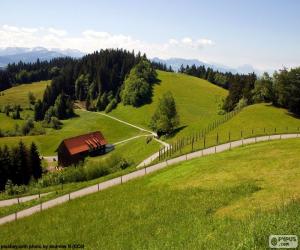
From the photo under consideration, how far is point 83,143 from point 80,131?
109 feet

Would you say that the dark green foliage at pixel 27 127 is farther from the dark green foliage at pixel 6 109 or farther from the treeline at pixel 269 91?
the treeline at pixel 269 91

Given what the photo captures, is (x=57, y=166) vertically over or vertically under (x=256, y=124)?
under

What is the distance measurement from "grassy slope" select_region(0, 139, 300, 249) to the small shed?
71579mm

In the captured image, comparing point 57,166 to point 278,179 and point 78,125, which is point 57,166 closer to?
point 78,125

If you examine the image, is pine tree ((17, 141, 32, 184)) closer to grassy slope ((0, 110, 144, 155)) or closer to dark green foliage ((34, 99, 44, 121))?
grassy slope ((0, 110, 144, 155))

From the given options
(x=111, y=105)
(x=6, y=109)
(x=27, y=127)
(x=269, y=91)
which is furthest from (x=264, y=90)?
(x=6, y=109)

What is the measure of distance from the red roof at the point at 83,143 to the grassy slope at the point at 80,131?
13678mm

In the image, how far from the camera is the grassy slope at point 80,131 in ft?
461

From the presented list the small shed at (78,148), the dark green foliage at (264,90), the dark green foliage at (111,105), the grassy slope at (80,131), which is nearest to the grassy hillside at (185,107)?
the dark green foliage at (111,105)

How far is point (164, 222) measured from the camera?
89.4 feet

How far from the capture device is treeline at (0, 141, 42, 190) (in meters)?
89.9

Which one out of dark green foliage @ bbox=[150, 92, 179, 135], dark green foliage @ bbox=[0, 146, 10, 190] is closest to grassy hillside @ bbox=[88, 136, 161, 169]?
dark green foliage @ bbox=[150, 92, 179, 135]

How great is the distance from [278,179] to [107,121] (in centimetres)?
13225

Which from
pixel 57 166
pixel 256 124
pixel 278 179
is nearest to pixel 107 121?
pixel 57 166
